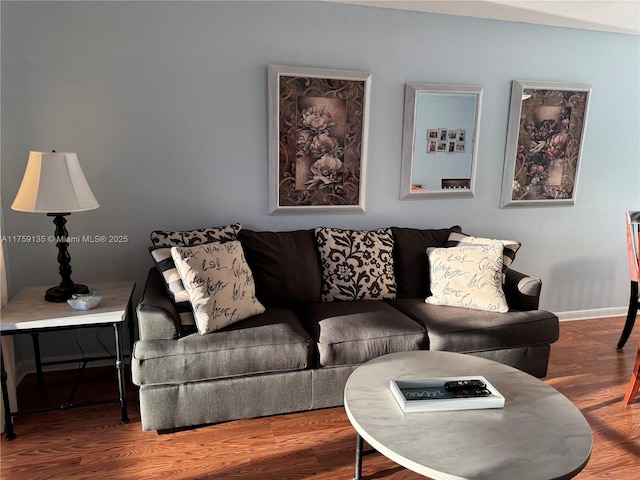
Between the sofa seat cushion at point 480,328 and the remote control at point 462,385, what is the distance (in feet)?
2.20

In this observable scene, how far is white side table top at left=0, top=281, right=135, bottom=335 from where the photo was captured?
2178mm

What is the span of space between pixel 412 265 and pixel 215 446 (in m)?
1.63

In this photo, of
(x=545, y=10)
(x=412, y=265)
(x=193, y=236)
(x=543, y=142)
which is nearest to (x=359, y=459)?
(x=412, y=265)

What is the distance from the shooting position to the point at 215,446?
2211mm

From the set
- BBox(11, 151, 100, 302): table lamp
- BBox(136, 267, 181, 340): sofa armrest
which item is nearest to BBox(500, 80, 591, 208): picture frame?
BBox(136, 267, 181, 340): sofa armrest

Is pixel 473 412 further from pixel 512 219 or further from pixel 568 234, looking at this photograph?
pixel 568 234

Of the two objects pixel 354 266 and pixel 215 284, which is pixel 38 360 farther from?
pixel 354 266

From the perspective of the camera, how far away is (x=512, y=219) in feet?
12.0

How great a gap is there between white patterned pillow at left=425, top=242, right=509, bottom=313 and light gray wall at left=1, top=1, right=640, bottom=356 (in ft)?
2.05

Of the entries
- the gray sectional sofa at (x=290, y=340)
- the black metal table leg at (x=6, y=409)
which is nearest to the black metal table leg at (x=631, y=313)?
the gray sectional sofa at (x=290, y=340)

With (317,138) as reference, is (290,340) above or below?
below

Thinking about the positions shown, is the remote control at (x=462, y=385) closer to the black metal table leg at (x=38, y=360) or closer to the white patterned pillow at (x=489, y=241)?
the white patterned pillow at (x=489, y=241)

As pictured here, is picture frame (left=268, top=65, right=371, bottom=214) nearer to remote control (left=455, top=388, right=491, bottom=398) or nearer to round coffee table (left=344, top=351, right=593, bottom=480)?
round coffee table (left=344, top=351, right=593, bottom=480)

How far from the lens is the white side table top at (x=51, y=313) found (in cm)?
218
